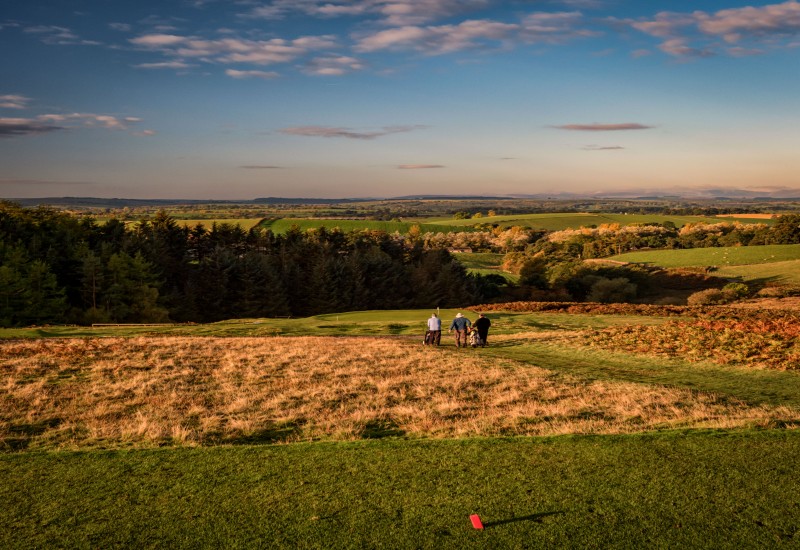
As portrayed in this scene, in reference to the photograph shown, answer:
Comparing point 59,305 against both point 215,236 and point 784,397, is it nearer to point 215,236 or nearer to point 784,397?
point 215,236

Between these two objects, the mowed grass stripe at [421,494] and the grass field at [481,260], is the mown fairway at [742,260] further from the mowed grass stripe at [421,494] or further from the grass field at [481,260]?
the mowed grass stripe at [421,494]

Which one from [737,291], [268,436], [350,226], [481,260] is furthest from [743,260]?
[268,436]

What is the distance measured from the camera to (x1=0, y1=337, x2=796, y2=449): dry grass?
13.4 metres

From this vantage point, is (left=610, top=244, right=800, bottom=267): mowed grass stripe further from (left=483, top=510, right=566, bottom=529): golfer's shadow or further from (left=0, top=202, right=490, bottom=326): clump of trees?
(left=483, top=510, right=566, bottom=529): golfer's shadow

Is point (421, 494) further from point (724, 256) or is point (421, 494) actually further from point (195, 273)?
point (724, 256)

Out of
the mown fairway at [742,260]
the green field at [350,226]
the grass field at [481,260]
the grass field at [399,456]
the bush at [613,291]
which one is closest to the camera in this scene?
the grass field at [399,456]

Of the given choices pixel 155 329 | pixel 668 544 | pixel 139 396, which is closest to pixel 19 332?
pixel 155 329

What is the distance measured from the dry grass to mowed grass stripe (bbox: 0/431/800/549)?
4.74 feet

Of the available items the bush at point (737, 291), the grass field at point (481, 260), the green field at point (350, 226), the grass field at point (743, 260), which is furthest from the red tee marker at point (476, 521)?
the green field at point (350, 226)

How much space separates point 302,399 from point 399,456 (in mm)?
7089

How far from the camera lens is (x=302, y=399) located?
17578 millimetres

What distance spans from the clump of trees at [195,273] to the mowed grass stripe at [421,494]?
51.9m

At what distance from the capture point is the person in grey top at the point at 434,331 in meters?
30.0

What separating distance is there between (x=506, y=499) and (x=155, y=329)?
34.9 meters
